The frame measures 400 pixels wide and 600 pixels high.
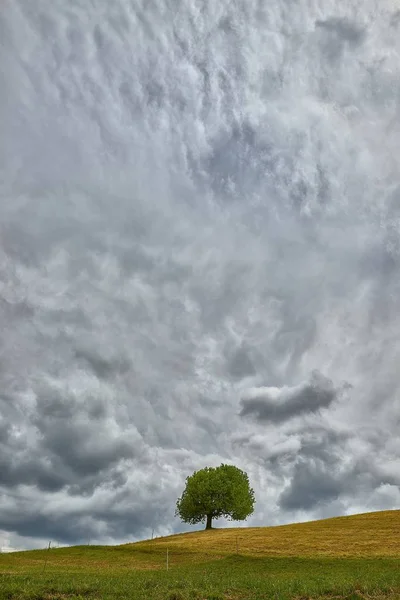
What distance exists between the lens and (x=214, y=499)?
12050 cm

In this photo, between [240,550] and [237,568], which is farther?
[240,550]

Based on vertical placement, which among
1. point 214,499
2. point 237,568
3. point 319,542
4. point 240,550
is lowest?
point 237,568

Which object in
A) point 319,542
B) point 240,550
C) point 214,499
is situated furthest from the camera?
point 214,499

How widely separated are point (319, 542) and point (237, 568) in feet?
97.4

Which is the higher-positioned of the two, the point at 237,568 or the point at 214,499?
the point at 214,499

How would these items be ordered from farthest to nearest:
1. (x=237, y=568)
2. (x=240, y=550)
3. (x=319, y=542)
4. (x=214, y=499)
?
(x=214, y=499) < (x=319, y=542) < (x=240, y=550) < (x=237, y=568)

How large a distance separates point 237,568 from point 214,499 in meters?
69.1

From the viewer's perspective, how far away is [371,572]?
4703 cm

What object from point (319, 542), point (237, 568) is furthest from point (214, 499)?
point (237, 568)

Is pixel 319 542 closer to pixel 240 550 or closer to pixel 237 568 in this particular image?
pixel 240 550

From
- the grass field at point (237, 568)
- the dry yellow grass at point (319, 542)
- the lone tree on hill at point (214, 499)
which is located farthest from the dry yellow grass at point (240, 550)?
the lone tree on hill at point (214, 499)

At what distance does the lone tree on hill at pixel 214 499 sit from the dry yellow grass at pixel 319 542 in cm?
2036

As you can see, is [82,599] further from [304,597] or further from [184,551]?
[184,551]

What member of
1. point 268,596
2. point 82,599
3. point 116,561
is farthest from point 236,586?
point 116,561
